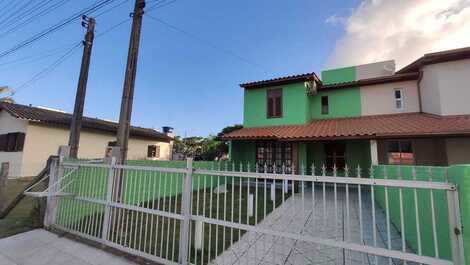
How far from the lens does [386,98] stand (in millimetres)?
11938

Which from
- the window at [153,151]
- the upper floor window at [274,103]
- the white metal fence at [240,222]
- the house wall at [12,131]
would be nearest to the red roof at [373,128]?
the upper floor window at [274,103]

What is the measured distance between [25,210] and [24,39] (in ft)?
25.0

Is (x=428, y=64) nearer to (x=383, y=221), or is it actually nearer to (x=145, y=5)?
(x=383, y=221)

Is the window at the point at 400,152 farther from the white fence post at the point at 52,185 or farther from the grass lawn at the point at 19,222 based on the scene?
the grass lawn at the point at 19,222

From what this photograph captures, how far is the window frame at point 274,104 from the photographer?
1258 cm

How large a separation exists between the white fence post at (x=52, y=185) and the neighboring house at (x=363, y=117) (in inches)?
256

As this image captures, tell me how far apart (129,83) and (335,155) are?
11143 millimetres

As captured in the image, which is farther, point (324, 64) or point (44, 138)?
point (324, 64)

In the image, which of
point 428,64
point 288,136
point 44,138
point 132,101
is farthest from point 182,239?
point 44,138

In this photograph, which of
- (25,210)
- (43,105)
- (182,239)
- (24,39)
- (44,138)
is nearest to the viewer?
(182,239)

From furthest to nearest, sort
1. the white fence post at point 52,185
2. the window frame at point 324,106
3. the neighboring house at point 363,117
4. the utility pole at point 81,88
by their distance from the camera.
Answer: the window frame at point 324,106, the neighboring house at point 363,117, the utility pole at point 81,88, the white fence post at point 52,185

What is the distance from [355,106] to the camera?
1254 centimetres

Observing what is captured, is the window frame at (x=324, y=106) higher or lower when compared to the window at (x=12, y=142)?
higher

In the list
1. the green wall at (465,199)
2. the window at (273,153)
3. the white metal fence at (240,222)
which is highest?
the window at (273,153)
